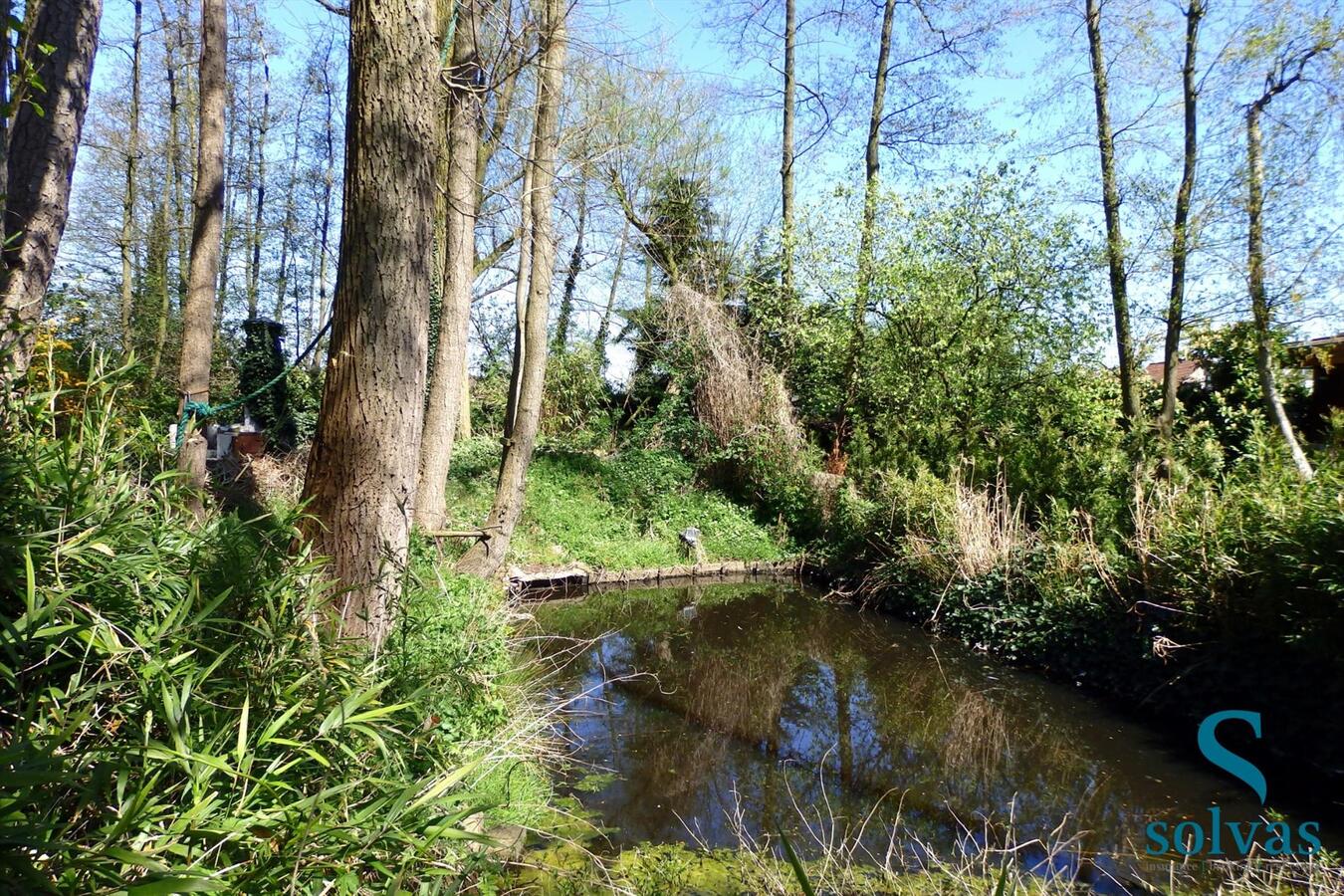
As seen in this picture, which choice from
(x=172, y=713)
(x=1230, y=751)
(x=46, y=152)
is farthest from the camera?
(x=1230, y=751)

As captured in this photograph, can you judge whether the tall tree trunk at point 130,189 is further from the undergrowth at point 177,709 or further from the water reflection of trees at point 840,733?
the undergrowth at point 177,709

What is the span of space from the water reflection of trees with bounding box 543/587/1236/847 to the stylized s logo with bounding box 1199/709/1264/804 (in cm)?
79

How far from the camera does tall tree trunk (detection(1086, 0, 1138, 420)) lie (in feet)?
33.5

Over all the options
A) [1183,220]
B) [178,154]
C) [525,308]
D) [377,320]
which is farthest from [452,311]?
[178,154]

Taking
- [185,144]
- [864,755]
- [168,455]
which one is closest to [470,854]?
[168,455]

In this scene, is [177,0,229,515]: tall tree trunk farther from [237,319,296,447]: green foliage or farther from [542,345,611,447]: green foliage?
[542,345,611,447]: green foliage

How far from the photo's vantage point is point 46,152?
354 cm

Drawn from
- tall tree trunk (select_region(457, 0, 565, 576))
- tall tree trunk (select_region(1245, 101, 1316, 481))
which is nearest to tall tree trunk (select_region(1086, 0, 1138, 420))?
tall tree trunk (select_region(1245, 101, 1316, 481))

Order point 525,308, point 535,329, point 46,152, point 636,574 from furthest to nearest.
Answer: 1. point 636,574
2. point 525,308
3. point 535,329
4. point 46,152

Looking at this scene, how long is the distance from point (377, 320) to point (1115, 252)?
989cm

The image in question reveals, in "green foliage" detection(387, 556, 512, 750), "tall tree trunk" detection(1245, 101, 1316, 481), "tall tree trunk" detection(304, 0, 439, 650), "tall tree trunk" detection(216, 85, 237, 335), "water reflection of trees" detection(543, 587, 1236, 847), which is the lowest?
"water reflection of trees" detection(543, 587, 1236, 847)

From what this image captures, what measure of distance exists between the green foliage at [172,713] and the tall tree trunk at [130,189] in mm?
11868

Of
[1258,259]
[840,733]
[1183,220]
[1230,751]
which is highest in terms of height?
[1183,220]

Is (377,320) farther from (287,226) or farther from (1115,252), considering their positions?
(287,226)
